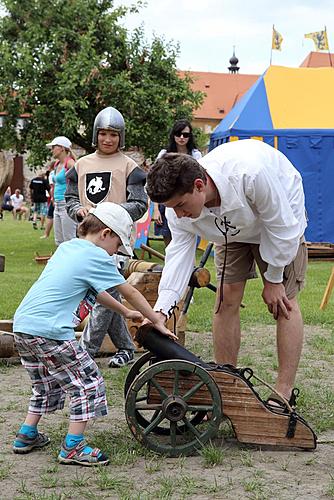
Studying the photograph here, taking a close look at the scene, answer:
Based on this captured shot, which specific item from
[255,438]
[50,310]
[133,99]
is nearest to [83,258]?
[50,310]

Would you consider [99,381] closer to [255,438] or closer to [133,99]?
[255,438]

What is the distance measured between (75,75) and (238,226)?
12087 millimetres

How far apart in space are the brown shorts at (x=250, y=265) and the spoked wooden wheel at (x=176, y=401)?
0.78 meters

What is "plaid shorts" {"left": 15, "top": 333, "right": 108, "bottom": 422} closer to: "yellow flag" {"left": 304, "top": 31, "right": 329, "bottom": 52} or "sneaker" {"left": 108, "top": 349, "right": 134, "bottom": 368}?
"sneaker" {"left": 108, "top": 349, "right": 134, "bottom": 368}

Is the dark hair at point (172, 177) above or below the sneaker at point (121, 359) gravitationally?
above

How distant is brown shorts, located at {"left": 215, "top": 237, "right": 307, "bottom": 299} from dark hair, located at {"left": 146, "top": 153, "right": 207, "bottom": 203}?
89 centimetres

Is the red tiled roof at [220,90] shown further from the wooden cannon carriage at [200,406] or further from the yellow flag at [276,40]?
the wooden cannon carriage at [200,406]

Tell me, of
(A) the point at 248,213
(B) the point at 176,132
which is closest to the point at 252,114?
(B) the point at 176,132

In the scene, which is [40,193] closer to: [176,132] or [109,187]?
[176,132]

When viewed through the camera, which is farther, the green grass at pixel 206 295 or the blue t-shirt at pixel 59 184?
the blue t-shirt at pixel 59 184

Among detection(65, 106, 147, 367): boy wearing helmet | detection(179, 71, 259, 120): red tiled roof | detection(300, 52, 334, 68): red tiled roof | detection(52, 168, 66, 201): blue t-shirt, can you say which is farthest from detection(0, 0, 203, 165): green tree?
detection(179, 71, 259, 120): red tiled roof

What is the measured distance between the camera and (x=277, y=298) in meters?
4.24

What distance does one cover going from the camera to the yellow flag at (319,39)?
23406mm

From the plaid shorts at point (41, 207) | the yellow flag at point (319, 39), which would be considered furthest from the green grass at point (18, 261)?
the yellow flag at point (319, 39)
